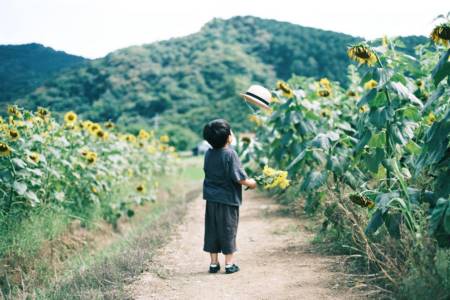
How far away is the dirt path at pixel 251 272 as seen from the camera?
3639mm

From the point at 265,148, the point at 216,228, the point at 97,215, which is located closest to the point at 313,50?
the point at 265,148

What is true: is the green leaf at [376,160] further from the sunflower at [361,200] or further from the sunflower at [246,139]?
the sunflower at [246,139]

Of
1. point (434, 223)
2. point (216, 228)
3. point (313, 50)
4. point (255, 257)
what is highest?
point (313, 50)

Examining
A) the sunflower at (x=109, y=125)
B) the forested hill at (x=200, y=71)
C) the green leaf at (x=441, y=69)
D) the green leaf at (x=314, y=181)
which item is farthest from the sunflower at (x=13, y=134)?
the forested hill at (x=200, y=71)

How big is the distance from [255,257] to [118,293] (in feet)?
4.91

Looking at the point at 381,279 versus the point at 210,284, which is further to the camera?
the point at 210,284

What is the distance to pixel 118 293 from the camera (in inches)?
144

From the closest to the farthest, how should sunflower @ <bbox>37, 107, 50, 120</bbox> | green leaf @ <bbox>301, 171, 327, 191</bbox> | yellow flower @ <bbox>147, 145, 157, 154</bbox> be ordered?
green leaf @ <bbox>301, 171, 327, 191</bbox>
sunflower @ <bbox>37, 107, 50, 120</bbox>
yellow flower @ <bbox>147, 145, 157, 154</bbox>

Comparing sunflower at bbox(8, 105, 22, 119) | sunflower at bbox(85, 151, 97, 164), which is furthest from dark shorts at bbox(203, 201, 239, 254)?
sunflower at bbox(85, 151, 97, 164)

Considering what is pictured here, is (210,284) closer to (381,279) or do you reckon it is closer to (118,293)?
(118,293)

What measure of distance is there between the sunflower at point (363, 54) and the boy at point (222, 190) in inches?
44.0

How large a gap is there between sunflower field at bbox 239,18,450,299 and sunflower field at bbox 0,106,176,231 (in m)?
2.68

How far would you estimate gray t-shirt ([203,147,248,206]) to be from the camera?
14.0 ft

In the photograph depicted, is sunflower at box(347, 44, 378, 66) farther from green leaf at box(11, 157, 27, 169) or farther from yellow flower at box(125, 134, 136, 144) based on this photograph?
yellow flower at box(125, 134, 136, 144)
